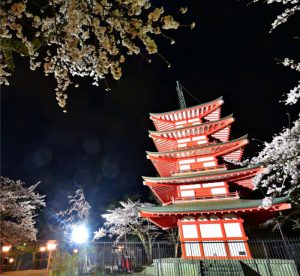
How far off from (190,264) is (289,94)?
10.3m

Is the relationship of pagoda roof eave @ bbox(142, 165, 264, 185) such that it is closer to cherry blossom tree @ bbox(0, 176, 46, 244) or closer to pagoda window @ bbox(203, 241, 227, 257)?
pagoda window @ bbox(203, 241, 227, 257)

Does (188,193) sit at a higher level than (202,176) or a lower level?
lower

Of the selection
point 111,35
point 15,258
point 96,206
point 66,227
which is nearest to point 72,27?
point 111,35

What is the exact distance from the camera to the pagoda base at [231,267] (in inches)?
413

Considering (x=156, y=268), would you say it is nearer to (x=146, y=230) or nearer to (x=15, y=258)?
(x=146, y=230)

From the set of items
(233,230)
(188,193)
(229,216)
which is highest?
(188,193)

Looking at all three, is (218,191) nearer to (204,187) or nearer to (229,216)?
(204,187)

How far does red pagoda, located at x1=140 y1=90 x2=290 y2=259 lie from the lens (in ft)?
40.8

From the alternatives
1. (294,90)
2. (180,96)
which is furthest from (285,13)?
(180,96)

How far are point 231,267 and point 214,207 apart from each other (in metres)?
3.15

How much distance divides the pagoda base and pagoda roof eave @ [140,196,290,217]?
2.67 metres

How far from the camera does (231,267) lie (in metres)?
11.0

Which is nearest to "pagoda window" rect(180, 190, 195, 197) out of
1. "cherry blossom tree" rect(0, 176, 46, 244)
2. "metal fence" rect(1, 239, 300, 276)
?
"metal fence" rect(1, 239, 300, 276)

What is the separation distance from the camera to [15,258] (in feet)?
97.0
